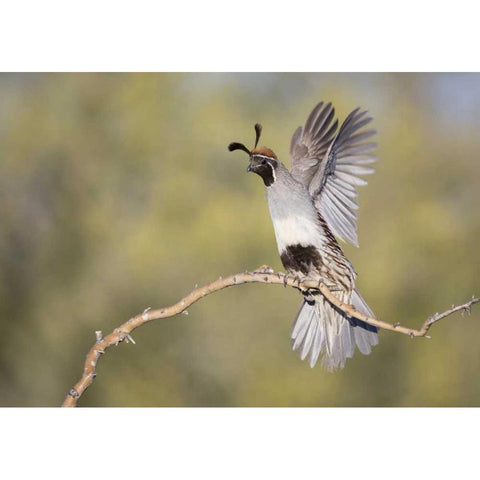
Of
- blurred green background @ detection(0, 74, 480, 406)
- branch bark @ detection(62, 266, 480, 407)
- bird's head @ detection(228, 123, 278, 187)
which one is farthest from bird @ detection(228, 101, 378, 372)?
branch bark @ detection(62, 266, 480, 407)

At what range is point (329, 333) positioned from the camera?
141 inches

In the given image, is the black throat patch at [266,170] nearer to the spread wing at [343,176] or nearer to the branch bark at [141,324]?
the spread wing at [343,176]

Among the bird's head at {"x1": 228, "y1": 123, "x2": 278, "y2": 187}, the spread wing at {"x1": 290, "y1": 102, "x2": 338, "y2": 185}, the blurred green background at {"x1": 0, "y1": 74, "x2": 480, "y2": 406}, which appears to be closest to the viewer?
the bird's head at {"x1": 228, "y1": 123, "x2": 278, "y2": 187}

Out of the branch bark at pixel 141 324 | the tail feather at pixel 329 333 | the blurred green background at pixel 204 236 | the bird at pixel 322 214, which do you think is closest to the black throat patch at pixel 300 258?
the bird at pixel 322 214

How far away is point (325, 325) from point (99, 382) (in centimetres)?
150

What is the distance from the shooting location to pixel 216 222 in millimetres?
4602

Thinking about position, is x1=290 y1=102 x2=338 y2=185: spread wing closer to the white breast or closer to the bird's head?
the bird's head

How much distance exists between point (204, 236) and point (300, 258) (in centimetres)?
142

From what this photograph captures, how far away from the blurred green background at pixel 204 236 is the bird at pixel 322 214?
0.54 metres

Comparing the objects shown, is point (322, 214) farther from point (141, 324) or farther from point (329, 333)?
point (141, 324)

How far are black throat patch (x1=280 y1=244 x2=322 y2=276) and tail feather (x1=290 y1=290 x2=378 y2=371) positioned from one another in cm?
31

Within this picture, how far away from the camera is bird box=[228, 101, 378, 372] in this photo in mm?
3289

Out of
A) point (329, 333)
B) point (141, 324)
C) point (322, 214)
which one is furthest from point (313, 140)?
point (141, 324)
